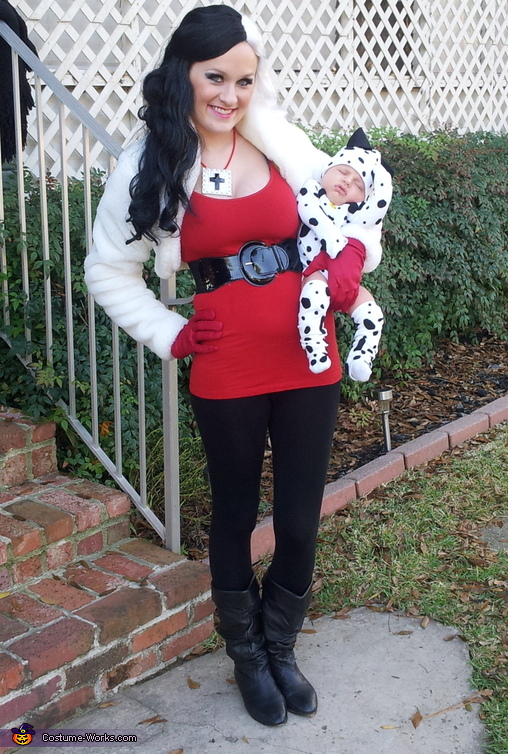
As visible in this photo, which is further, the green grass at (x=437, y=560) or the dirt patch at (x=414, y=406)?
the dirt patch at (x=414, y=406)

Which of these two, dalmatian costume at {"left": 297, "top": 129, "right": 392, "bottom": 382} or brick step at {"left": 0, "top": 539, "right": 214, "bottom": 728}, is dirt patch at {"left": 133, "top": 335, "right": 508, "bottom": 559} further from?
dalmatian costume at {"left": 297, "top": 129, "right": 392, "bottom": 382}

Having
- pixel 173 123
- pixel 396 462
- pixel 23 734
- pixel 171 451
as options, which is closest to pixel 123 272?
pixel 173 123

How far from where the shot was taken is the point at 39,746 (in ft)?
7.48

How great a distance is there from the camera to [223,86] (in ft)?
6.77

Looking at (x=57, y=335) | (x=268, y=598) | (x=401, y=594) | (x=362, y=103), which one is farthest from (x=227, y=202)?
(x=362, y=103)

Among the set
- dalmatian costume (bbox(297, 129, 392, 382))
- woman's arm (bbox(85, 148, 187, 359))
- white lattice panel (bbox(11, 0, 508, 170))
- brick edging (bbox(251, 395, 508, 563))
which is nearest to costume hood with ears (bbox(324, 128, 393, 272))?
dalmatian costume (bbox(297, 129, 392, 382))

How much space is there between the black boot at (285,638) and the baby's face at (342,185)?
1.13 metres

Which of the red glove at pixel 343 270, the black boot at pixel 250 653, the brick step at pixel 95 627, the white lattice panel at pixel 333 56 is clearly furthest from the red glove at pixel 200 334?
the white lattice panel at pixel 333 56

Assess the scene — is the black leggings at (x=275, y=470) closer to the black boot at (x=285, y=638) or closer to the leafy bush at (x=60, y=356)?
the black boot at (x=285, y=638)

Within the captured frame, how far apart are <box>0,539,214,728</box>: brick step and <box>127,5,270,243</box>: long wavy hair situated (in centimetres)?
121

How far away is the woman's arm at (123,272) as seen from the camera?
7.07 feet

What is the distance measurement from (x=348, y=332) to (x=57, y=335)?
193 cm

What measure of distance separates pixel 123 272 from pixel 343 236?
2.01ft

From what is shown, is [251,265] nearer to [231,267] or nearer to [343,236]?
[231,267]
